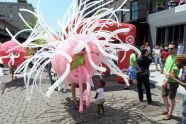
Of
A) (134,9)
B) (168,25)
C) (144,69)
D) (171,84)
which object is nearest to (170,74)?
(171,84)

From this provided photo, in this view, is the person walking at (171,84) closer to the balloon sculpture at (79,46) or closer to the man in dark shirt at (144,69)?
the balloon sculpture at (79,46)

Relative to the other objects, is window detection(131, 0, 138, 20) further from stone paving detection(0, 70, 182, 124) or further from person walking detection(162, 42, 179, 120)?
person walking detection(162, 42, 179, 120)

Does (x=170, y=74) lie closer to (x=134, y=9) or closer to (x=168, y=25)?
(x=168, y=25)

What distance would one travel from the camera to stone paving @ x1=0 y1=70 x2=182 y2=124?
8.93 m

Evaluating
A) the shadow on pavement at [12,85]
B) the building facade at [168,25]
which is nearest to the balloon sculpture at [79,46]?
the shadow on pavement at [12,85]

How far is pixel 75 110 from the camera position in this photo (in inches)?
397

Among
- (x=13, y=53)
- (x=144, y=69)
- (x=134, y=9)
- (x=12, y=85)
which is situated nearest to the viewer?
(x=144, y=69)

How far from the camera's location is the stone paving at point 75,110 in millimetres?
8930

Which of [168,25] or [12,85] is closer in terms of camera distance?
[12,85]

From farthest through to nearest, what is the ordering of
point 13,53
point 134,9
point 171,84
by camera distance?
1. point 134,9
2. point 13,53
3. point 171,84

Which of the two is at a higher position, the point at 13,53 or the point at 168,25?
the point at 168,25

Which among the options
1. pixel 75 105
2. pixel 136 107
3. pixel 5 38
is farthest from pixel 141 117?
pixel 5 38

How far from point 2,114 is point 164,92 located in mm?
4289

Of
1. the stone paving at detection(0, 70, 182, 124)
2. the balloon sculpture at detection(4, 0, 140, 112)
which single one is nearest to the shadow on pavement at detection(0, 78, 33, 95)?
the stone paving at detection(0, 70, 182, 124)
